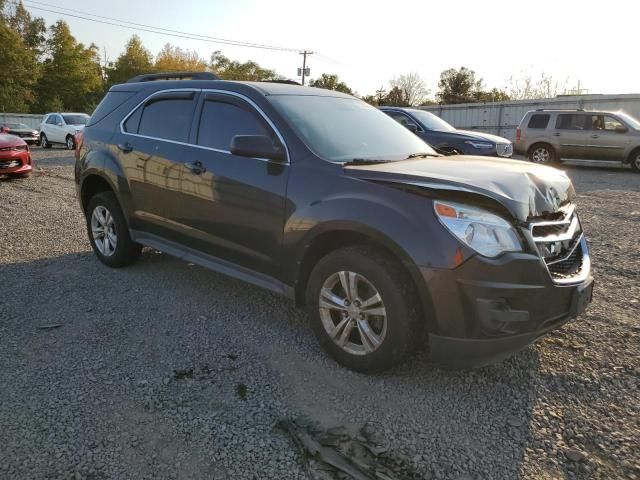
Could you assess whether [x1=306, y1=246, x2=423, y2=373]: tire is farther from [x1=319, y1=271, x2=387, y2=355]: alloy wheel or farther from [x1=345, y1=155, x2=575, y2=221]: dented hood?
[x1=345, y1=155, x2=575, y2=221]: dented hood

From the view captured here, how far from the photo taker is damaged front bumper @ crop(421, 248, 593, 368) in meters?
2.74

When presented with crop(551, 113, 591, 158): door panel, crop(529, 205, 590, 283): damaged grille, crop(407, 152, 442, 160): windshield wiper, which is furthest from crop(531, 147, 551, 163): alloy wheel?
crop(529, 205, 590, 283): damaged grille

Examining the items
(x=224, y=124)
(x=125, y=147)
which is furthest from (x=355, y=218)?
(x=125, y=147)

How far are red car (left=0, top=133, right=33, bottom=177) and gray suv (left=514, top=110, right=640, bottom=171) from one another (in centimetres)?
1439

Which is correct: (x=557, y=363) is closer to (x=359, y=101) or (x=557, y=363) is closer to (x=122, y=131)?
(x=359, y=101)

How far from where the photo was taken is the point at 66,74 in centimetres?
5291

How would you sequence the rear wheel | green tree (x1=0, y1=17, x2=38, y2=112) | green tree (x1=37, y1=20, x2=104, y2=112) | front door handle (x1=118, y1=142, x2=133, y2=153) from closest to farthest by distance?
front door handle (x1=118, y1=142, x2=133, y2=153), the rear wheel, green tree (x1=0, y1=17, x2=38, y2=112), green tree (x1=37, y1=20, x2=104, y2=112)

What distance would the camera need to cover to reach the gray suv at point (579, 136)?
15.4 metres

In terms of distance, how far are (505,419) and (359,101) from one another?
9.69 feet

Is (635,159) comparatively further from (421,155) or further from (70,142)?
(70,142)

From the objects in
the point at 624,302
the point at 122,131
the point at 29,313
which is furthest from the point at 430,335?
the point at 122,131

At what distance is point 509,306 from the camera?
2773mm

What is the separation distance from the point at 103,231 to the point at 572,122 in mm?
15241

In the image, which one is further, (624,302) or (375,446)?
(624,302)
